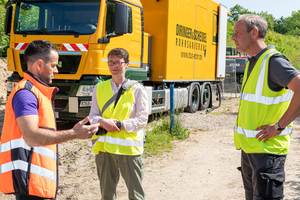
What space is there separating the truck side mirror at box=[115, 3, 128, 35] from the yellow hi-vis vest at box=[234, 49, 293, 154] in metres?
4.20

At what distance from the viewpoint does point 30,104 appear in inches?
71.6

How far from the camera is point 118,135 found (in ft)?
9.11

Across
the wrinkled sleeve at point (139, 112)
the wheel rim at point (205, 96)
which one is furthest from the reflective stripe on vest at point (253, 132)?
the wheel rim at point (205, 96)

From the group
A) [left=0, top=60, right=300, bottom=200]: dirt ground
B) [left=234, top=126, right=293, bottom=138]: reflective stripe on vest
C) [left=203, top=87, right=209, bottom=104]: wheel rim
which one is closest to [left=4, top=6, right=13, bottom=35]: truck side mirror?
[left=0, top=60, right=300, bottom=200]: dirt ground

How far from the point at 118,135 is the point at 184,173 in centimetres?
227

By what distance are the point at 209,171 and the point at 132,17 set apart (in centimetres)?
379

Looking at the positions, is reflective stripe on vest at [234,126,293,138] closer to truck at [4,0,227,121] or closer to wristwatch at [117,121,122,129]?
wristwatch at [117,121,122,129]

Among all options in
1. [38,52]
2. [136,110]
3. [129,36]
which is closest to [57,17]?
[129,36]

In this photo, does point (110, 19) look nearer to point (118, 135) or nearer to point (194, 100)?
point (118, 135)

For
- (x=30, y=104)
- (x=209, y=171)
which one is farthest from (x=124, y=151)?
(x=209, y=171)

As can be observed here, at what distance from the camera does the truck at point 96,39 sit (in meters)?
6.30

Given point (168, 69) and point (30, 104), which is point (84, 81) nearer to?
point (168, 69)

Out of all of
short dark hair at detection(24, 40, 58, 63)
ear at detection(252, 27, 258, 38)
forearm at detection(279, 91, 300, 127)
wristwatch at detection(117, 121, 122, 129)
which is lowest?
wristwatch at detection(117, 121, 122, 129)

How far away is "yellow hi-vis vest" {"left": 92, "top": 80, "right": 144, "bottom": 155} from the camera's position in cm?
275
